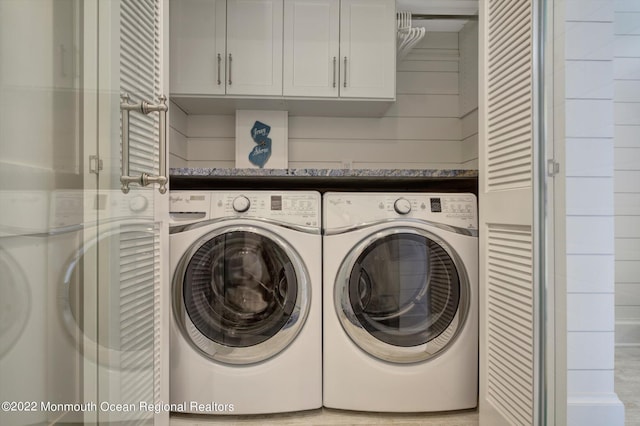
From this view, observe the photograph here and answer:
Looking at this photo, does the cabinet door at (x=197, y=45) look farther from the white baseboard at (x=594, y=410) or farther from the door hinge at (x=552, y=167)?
the white baseboard at (x=594, y=410)

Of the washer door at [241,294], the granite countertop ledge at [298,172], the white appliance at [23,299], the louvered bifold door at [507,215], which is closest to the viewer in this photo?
the white appliance at [23,299]

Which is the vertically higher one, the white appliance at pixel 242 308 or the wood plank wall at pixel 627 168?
the wood plank wall at pixel 627 168

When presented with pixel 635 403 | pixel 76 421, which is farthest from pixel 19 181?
pixel 635 403

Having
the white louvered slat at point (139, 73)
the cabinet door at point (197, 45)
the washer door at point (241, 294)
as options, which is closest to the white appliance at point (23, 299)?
the white louvered slat at point (139, 73)

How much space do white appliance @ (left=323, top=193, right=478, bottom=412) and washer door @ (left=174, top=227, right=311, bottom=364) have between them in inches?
5.8

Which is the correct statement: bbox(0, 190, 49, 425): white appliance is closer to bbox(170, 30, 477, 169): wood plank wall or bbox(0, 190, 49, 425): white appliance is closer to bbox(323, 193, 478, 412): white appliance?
bbox(323, 193, 478, 412): white appliance

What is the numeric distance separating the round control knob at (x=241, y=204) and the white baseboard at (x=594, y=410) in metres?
1.18

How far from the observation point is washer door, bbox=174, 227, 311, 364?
149 cm

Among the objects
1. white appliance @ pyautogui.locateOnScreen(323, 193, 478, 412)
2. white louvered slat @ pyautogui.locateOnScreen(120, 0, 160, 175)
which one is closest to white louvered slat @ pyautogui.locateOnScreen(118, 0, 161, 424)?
white louvered slat @ pyautogui.locateOnScreen(120, 0, 160, 175)

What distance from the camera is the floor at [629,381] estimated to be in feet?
2.55

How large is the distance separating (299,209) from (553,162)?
905mm

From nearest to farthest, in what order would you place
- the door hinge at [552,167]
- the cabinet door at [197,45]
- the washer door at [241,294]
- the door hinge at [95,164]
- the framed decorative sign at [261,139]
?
the door hinge at [95,164] < the door hinge at [552,167] < the washer door at [241,294] < the cabinet door at [197,45] < the framed decorative sign at [261,139]

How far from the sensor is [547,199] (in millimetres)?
982

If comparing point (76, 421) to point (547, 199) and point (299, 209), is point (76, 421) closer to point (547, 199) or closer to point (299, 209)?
point (299, 209)
